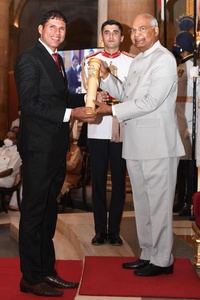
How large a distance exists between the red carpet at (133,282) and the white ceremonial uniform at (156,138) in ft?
0.55

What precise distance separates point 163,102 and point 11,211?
589cm

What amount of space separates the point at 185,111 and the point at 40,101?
13.7 feet

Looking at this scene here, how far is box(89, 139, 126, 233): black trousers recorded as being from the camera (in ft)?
18.6

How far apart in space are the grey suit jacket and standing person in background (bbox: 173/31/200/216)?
3.27 meters

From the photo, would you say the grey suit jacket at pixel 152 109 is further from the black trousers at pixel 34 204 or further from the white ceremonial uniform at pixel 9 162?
the white ceremonial uniform at pixel 9 162

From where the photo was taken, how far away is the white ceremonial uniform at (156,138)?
14.6 ft

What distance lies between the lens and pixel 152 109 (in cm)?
443

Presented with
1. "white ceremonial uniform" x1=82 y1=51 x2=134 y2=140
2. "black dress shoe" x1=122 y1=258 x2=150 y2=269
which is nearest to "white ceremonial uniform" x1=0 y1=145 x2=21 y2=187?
"white ceremonial uniform" x1=82 y1=51 x2=134 y2=140

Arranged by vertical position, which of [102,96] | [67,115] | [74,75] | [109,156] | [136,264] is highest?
[74,75]

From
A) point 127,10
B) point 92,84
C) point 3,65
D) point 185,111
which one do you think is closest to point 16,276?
point 92,84

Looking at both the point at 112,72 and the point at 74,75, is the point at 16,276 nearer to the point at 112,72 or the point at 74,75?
the point at 112,72

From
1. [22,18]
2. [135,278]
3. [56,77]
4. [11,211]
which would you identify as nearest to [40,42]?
[56,77]

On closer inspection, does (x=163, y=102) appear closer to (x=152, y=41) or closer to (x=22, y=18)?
(x=152, y=41)

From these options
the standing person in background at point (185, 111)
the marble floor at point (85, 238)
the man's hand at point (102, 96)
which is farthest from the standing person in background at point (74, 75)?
the man's hand at point (102, 96)
